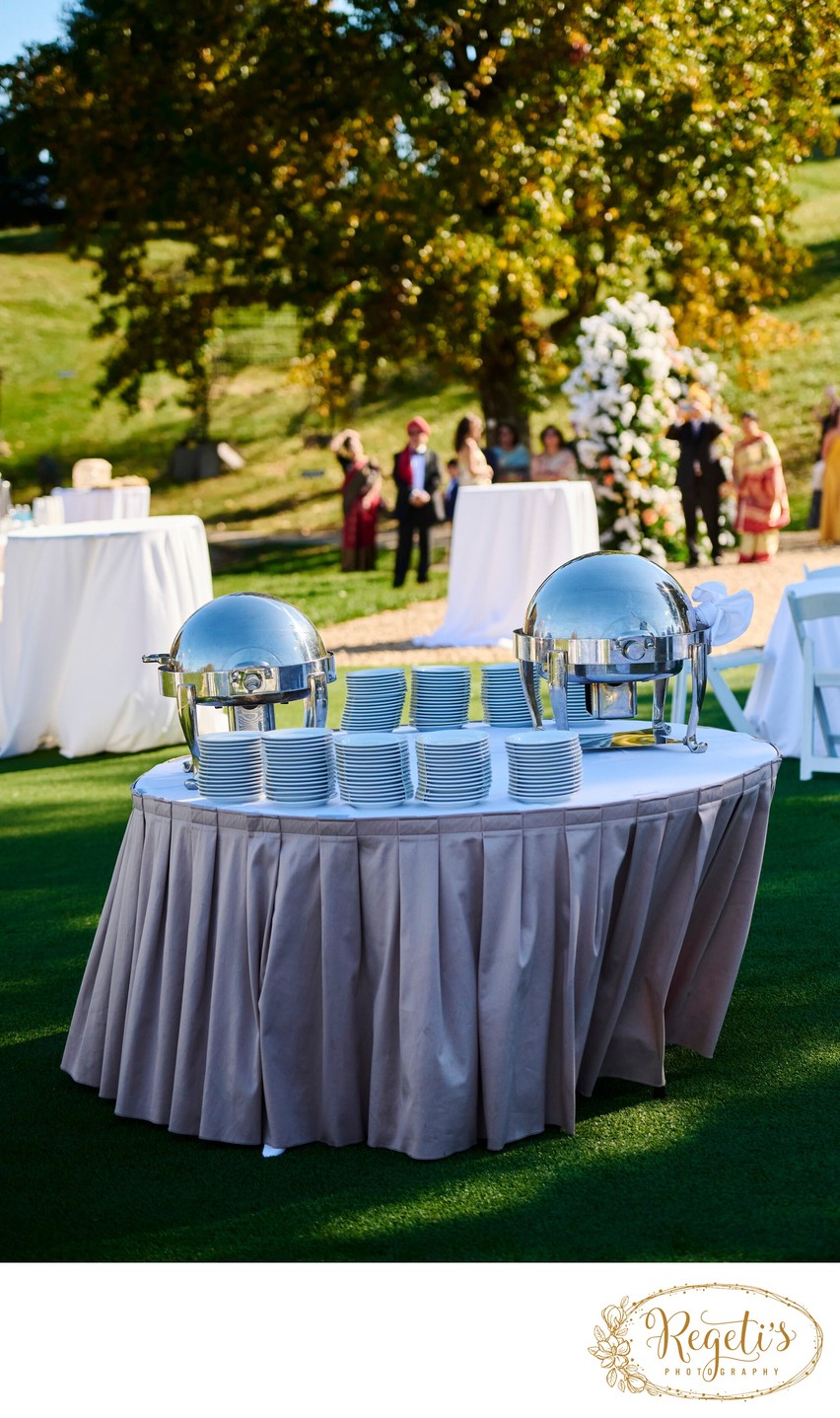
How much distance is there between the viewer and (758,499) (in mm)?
16234

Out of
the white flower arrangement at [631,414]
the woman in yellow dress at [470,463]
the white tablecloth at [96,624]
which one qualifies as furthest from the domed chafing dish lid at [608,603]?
the white flower arrangement at [631,414]

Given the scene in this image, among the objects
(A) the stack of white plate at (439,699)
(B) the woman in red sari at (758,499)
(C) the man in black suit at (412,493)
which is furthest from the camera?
(B) the woman in red sari at (758,499)

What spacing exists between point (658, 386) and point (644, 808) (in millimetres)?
12491

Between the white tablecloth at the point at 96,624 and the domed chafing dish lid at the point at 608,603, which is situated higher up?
the domed chafing dish lid at the point at 608,603

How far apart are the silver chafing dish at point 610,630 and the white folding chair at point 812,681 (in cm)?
291

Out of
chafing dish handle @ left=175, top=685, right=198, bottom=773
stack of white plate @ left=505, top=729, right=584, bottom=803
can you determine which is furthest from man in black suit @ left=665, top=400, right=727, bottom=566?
stack of white plate @ left=505, top=729, right=584, bottom=803

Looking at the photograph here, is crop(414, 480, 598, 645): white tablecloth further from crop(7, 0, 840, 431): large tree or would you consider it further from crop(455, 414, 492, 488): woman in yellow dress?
crop(7, 0, 840, 431): large tree

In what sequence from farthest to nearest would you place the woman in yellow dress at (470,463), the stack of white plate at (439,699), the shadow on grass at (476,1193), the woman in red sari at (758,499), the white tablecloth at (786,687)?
the woman in red sari at (758,499), the woman in yellow dress at (470,463), the white tablecloth at (786,687), the stack of white plate at (439,699), the shadow on grass at (476,1193)

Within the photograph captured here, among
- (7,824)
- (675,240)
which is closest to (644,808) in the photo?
(7,824)

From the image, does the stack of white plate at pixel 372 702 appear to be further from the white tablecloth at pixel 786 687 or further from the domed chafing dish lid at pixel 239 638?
the white tablecloth at pixel 786 687

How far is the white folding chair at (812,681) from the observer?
270 inches

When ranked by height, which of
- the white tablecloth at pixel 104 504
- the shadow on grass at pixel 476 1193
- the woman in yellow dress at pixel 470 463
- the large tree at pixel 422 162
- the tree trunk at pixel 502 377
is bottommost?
the shadow on grass at pixel 476 1193

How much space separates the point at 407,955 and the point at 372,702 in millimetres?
1135
